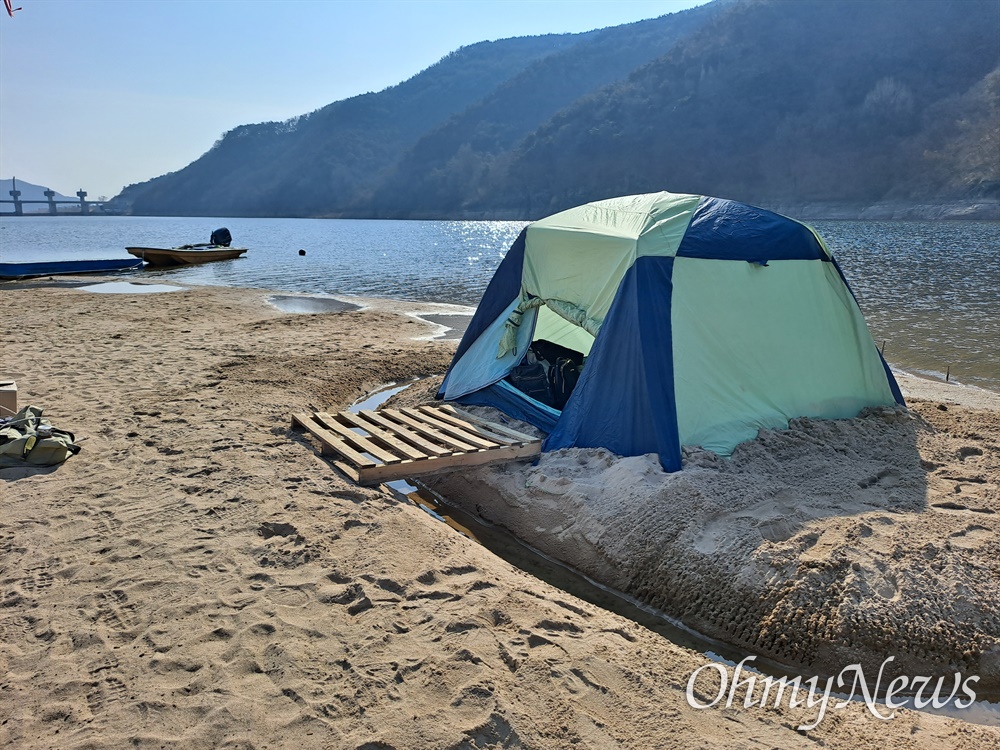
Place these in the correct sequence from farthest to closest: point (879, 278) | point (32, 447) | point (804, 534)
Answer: point (879, 278), point (32, 447), point (804, 534)

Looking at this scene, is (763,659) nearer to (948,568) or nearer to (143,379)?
(948,568)

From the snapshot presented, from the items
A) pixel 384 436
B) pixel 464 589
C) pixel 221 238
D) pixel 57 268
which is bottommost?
pixel 464 589

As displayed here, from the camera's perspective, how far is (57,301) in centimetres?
1750

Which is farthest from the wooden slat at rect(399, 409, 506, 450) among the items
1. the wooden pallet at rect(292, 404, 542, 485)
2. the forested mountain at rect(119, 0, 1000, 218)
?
the forested mountain at rect(119, 0, 1000, 218)

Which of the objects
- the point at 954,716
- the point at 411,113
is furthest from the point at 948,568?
the point at 411,113

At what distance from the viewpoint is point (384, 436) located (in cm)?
693

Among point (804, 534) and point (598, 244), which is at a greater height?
point (598, 244)

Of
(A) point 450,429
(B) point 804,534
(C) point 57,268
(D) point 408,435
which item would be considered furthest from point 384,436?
(C) point 57,268

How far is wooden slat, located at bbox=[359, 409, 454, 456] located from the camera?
21.3ft

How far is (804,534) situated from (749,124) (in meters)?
96.5

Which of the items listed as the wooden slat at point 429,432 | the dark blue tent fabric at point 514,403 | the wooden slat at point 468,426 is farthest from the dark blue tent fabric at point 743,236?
the wooden slat at point 429,432

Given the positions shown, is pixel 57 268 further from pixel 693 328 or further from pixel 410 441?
pixel 693 328

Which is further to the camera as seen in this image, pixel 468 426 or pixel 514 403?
pixel 514 403

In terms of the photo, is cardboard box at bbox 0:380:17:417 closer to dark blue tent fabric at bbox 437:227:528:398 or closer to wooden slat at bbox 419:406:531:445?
wooden slat at bbox 419:406:531:445
